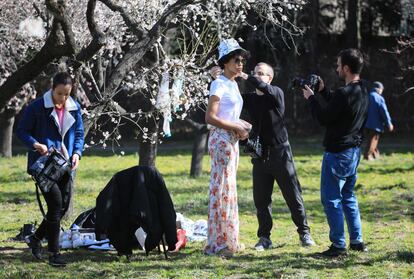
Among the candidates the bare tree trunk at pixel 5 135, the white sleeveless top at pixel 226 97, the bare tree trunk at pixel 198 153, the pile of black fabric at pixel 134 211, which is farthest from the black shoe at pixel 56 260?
the bare tree trunk at pixel 5 135

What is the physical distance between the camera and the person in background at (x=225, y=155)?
7.23m

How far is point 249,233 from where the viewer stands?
917 cm

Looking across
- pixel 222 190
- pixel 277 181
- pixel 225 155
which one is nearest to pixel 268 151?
pixel 277 181

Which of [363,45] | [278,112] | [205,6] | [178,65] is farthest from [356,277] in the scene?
[363,45]

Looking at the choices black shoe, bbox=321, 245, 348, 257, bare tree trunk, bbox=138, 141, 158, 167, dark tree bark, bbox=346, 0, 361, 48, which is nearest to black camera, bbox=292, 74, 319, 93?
black shoe, bbox=321, 245, 348, 257

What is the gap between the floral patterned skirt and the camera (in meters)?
7.25

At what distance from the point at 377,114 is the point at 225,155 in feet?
32.7

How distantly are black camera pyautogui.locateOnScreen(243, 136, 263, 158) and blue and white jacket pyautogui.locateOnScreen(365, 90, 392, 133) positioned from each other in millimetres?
9166

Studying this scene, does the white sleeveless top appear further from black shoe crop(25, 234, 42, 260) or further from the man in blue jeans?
black shoe crop(25, 234, 42, 260)

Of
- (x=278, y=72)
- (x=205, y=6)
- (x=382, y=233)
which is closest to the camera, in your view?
(x=382, y=233)

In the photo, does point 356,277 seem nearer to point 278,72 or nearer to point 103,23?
point 103,23

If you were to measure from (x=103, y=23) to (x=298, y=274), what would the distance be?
6.43m

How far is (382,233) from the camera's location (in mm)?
9141

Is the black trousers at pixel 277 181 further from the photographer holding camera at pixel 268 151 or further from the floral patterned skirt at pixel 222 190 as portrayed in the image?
the floral patterned skirt at pixel 222 190
